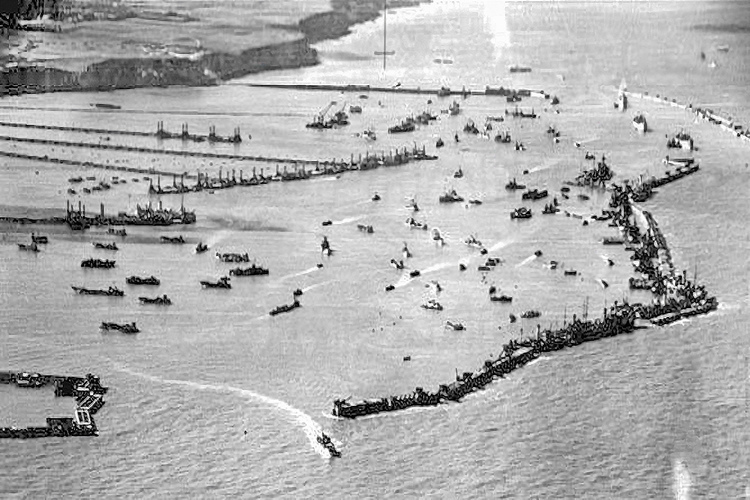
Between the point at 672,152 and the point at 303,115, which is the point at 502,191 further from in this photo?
the point at 303,115

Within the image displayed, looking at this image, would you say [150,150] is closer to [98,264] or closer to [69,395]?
[98,264]

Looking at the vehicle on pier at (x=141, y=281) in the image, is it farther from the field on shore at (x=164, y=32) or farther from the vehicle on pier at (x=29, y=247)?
the field on shore at (x=164, y=32)

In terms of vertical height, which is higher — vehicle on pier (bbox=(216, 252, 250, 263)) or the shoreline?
vehicle on pier (bbox=(216, 252, 250, 263))

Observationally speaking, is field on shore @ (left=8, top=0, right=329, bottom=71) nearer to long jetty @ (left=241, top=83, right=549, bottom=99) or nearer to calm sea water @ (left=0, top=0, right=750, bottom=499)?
long jetty @ (left=241, top=83, right=549, bottom=99)

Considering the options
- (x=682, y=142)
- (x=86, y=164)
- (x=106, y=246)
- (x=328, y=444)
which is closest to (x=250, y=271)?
(x=106, y=246)

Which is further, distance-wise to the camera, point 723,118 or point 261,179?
point 723,118

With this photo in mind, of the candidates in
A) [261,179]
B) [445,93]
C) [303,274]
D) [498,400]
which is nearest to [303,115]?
[445,93]

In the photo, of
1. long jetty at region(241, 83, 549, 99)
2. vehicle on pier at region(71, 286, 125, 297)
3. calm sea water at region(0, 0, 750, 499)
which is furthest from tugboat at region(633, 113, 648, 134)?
vehicle on pier at region(71, 286, 125, 297)
